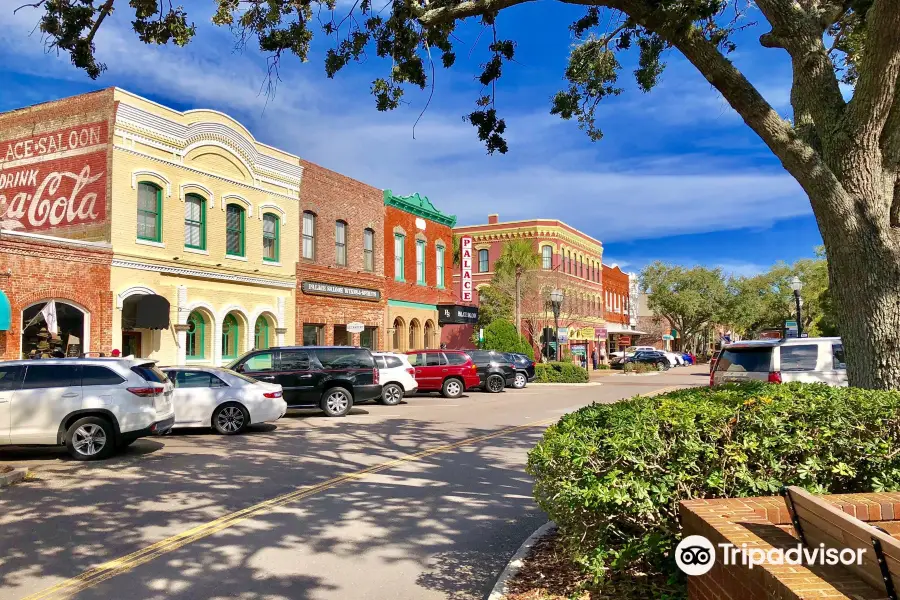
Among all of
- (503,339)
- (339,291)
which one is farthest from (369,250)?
(503,339)

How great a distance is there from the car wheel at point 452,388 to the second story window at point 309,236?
26.8 ft

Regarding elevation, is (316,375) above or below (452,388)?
above

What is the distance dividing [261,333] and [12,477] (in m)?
17.2

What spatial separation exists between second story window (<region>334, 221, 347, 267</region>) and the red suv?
288 inches

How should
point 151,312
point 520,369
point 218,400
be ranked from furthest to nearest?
point 520,369, point 151,312, point 218,400

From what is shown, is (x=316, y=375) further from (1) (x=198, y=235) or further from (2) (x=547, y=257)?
(2) (x=547, y=257)

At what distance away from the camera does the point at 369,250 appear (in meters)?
32.5

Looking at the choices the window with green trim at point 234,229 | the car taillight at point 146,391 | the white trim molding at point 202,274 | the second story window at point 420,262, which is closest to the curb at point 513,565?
the car taillight at point 146,391

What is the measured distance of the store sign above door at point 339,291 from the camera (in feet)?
92.3

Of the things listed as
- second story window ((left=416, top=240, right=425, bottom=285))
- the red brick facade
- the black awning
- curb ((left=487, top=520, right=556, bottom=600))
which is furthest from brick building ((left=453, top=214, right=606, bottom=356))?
curb ((left=487, top=520, right=556, bottom=600))

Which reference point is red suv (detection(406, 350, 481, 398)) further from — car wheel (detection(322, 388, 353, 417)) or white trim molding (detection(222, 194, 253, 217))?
white trim molding (detection(222, 194, 253, 217))

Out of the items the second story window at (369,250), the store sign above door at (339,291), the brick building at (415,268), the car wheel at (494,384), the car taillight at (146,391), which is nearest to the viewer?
the car taillight at (146,391)

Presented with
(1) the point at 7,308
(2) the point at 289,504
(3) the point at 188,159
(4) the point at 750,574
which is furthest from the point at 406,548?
(3) the point at 188,159

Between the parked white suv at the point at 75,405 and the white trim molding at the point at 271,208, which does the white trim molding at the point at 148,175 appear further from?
the parked white suv at the point at 75,405
